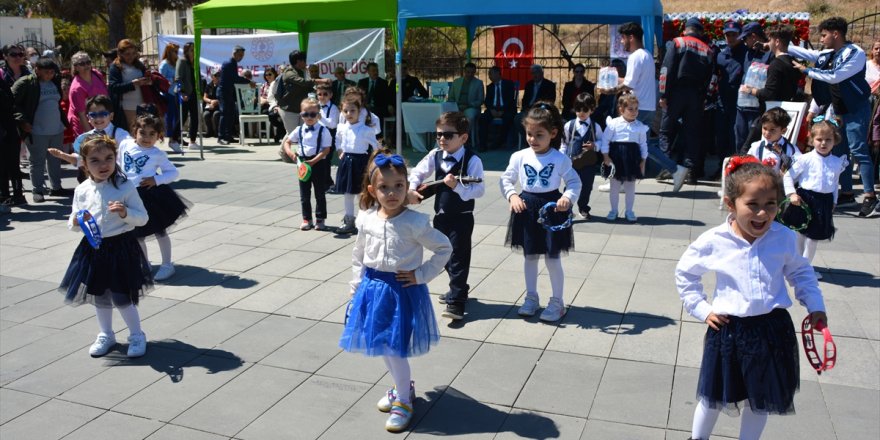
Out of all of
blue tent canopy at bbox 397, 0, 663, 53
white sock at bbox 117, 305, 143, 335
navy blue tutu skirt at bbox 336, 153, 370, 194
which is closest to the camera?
white sock at bbox 117, 305, 143, 335

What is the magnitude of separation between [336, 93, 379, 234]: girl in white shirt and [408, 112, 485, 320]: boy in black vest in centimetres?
253

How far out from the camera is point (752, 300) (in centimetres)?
315

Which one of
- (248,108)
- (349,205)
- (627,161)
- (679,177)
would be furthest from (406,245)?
(248,108)

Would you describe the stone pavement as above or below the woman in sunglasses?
below

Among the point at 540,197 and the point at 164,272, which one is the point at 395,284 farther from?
the point at 164,272

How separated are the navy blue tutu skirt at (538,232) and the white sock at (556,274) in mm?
55

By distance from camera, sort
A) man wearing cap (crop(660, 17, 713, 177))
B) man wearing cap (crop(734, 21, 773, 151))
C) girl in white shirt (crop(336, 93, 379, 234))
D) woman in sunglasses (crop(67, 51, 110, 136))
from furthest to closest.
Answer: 1. man wearing cap (crop(660, 17, 713, 177))
2. man wearing cap (crop(734, 21, 773, 151))
3. woman in sunglasses (crop(67, 51, 110, 136))
4. girl in white shirt (crop(336, 93, 379, 234))

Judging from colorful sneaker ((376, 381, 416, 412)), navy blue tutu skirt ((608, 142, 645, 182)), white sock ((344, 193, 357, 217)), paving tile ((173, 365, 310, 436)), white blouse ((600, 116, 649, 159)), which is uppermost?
white blouse ((600, 116, 649, 159))

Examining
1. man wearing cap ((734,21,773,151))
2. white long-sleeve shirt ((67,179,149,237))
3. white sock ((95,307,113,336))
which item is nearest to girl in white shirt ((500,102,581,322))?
white long-sleeve shirt ((67,179,149,237))

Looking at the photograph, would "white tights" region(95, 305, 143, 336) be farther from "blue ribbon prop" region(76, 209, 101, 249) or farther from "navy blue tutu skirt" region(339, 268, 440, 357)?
"navy blue tutu skirt" region(339, 268, 440, 357)

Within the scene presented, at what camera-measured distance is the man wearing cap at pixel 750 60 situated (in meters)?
10.1

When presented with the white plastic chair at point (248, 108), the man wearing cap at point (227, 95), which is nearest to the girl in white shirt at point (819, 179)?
the white plastic chair at point (248, 108)

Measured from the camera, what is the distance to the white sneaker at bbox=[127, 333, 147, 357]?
4.88 m

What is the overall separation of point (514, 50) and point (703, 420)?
15.0 metres
